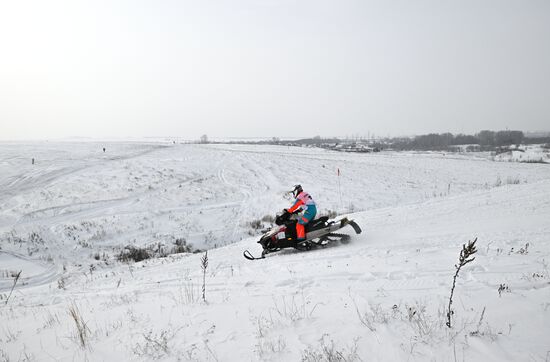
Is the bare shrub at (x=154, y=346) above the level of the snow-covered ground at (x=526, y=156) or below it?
below

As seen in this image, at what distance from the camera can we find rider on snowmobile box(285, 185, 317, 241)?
795cm

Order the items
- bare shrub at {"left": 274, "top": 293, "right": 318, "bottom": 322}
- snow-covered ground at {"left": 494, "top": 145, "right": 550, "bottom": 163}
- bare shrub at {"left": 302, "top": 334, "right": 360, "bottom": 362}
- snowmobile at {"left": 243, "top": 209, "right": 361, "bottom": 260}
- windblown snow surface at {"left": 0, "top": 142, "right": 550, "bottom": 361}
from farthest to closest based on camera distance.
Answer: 1. snow-covered ground at {"left": 494, "top": 145, "right": 550, "bottom": 163}
2. snowmobile at {"left": 243, "top": 209, "right": 361, "bottom": 260}
3. bare shrub at {"left": 274, "top": 293, "right": 318, "bottom": 322}
4. windblown snow surface at {"left": 0, "top": 142, "right": 550, "bottom": 361}
5. bare shrub at {"left": 302, "top": 334, "right": 360, "bottom": 362}

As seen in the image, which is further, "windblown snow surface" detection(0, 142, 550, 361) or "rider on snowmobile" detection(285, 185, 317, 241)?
"rider on snowmobile" detection(285, 185, 317, 241)

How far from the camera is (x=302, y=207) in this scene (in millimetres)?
8070

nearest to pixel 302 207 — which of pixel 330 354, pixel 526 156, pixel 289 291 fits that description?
pixel 289 291

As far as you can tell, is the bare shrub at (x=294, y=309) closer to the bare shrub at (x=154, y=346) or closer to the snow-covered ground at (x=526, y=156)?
the bare shrub at (x=154, y=346)

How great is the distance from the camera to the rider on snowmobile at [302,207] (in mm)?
7953

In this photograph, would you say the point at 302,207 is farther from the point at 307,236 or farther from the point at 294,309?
the point at 294,309

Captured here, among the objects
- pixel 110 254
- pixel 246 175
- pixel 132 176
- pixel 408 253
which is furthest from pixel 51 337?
pixel 246 175

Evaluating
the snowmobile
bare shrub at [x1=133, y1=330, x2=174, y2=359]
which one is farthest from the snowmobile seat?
bare shrub at [x1=133, y1=330, x2=174, y2=359]

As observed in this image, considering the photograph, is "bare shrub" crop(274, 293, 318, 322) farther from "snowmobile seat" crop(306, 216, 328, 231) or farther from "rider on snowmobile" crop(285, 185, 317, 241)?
"snowmobile seat" crop(306, 216, 328, 231)

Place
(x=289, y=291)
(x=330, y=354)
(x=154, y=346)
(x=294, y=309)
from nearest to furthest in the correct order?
(x=330, y=354)
(x=154, y=346)
(x=294, y=309)
(x=289, y=291)

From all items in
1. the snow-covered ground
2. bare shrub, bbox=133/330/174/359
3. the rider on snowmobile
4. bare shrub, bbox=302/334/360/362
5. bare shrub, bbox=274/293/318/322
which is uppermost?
the snow-covered ground

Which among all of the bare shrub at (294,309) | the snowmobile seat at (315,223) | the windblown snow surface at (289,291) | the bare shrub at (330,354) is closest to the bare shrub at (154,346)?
the windblown snow surface at (289,291)
